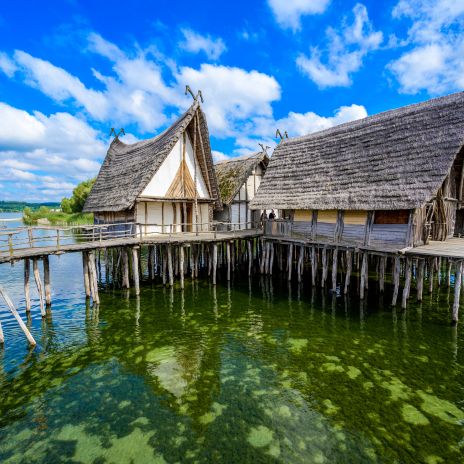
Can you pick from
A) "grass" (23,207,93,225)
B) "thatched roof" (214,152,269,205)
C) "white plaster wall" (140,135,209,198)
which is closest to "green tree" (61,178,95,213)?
"grass" (23,207,93,225)

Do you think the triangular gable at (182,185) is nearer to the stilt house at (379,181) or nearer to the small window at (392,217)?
the stilt house at (379,181)

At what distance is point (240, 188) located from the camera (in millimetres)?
24141

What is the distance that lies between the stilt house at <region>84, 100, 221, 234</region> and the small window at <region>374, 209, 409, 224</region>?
961 centimetres

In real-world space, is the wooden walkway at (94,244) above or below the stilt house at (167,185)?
below

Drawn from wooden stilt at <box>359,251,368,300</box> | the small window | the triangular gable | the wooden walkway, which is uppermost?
the triangular gable

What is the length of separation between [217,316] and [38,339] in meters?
6.25

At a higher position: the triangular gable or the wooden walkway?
the triangular gable

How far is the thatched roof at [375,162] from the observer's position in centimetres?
1271

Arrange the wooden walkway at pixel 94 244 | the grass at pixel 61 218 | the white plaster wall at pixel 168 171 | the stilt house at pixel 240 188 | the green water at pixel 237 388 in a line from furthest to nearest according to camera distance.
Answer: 1. the grass at pixel 61 218
2. the stilt house at pixel 240 188
3. the white plaster wall at pixel 168 171
4. the wooden walkway at pixel 94 244
5. the green water at pixel 237 388

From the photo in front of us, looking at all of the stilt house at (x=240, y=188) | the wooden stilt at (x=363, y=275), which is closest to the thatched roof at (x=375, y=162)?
the wooden stilt at (x=363, y=275)

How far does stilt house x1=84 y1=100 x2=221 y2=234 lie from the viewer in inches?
675

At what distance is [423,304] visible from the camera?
13609mm

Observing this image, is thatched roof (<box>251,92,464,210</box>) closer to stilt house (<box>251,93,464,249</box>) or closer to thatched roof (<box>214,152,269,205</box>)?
stilt house (<box>251,93,464,249</box>)

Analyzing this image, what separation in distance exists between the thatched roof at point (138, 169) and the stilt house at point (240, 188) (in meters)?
3.75
